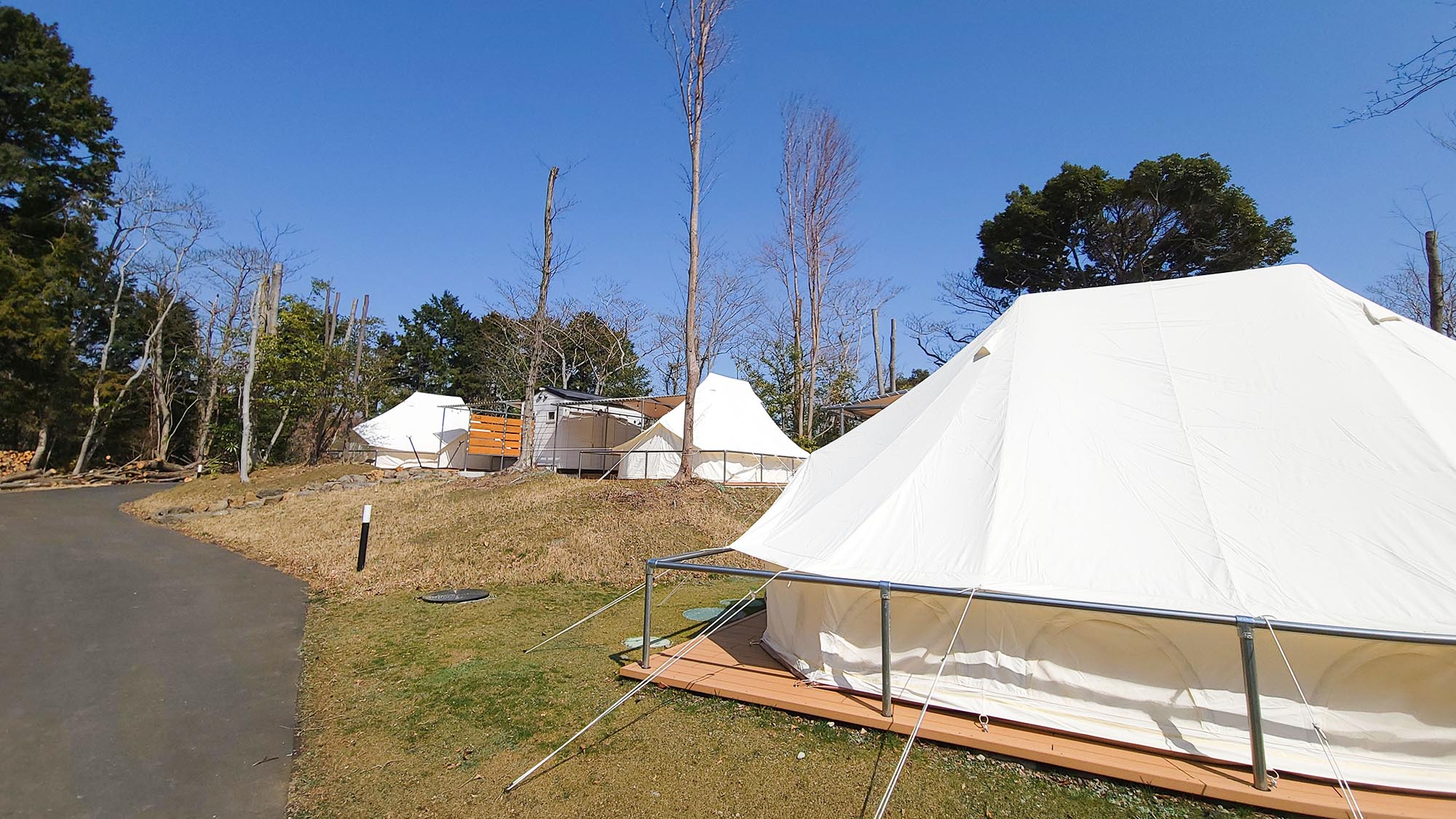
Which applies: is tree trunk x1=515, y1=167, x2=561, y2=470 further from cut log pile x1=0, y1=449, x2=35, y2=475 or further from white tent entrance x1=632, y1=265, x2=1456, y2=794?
cut log pile x1=0, y1=449, x2=35, y2=475

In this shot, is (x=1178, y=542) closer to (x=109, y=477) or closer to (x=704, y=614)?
(x=704, y=614)

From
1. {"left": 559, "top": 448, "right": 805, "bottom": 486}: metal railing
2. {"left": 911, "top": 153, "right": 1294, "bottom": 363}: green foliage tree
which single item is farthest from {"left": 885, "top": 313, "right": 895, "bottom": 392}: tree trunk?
{"left": 559, "top": 448, "right": 805, "bottom": 486}: metal railing

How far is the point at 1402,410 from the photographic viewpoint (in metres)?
3.32

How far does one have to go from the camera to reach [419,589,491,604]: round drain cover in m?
7.12

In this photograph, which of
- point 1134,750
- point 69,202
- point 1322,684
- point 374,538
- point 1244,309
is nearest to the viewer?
point 1322,684

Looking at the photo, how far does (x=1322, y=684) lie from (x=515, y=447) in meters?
20.0

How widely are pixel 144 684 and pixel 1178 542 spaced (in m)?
6.99

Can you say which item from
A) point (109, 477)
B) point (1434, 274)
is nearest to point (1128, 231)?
point (1434, 274)

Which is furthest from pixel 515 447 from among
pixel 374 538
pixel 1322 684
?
pixel 1322 684

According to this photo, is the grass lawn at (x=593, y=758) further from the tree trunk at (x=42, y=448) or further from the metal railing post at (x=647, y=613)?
the tree trunk at (x=42, y=448)

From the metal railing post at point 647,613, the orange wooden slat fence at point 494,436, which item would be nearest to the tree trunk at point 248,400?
the orange wooden slat fence at point 494,436

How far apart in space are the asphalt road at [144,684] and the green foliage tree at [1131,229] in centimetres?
2065

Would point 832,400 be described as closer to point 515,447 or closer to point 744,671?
point 515,447

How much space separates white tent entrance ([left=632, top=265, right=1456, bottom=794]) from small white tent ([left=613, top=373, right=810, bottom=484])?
391 inches
